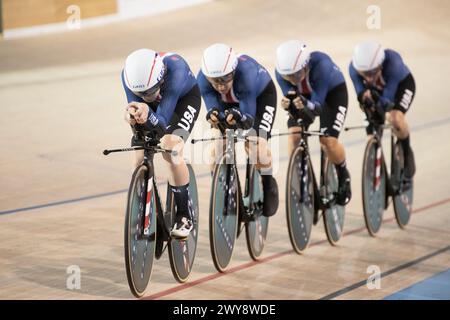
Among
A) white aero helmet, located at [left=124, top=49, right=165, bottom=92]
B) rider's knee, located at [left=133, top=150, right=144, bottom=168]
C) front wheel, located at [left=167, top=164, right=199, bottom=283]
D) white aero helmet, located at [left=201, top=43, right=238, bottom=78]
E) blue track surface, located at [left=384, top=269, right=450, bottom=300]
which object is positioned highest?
white aero helmet, located at [left=201, top=43, right=238, bottom=78]

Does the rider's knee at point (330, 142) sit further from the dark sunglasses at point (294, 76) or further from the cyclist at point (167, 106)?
the cyclist at point (167, 106)

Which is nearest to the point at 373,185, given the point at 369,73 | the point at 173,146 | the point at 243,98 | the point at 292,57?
the point at 369,73

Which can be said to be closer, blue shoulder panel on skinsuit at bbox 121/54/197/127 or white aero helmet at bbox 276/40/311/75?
blue shoulder panel on skinsuit at bbox 121/54/197/127

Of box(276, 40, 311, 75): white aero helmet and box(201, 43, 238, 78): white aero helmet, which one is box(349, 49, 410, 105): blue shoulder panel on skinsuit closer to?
box(276, 40, 311, 75): white aero helmet

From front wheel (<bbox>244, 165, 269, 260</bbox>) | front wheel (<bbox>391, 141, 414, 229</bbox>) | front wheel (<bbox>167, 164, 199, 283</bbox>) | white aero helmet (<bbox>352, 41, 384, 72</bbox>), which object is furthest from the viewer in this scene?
front wheel (<bbox>391, 141, 414, 229</bbox>)

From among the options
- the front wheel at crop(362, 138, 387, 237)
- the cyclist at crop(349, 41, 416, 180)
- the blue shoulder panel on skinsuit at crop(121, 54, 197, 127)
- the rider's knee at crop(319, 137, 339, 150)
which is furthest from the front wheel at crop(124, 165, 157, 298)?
the cyclist at crop(349, 41, 416, 180)

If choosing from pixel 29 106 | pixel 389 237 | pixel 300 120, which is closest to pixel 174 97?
pixel 300 120

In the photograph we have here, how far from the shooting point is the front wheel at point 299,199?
4742mm

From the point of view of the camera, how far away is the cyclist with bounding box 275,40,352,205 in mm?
4680

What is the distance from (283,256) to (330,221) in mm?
427

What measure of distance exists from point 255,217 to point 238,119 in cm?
65

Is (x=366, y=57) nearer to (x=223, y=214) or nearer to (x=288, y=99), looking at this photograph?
(x=288, y=99)

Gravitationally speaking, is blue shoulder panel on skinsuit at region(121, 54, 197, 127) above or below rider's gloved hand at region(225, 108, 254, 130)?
above

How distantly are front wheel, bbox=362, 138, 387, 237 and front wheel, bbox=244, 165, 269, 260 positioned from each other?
815 mm
